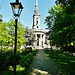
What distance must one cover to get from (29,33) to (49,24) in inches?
809

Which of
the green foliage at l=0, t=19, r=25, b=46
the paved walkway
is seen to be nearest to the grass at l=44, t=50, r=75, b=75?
the paved walkway

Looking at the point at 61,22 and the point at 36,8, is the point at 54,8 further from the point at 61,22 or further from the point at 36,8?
the point at 36,8

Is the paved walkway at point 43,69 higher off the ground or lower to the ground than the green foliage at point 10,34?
lower

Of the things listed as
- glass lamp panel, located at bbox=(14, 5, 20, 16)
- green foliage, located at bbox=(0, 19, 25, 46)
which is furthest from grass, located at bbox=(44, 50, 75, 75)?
green foliage, located at bbox=(0, 19, 25, 46)

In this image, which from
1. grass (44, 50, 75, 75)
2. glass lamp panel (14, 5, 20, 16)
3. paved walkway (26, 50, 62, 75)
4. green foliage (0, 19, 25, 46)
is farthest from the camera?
green foliage (0, 19, 25, 46)

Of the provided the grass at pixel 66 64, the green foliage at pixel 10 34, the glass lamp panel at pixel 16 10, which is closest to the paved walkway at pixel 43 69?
the grass at pixel 66 64

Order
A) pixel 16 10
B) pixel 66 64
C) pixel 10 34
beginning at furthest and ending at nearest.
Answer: pixel 10 34, pixel 66 64, pixel 16 10

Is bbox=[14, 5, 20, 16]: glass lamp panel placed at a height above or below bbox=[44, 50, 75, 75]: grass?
above

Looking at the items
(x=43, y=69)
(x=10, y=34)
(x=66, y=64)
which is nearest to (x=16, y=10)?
(x=43, y=69)

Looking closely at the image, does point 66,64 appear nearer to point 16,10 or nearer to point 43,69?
point 43,69

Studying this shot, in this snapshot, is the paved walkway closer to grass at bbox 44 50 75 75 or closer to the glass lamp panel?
grass at bbox 44 50 75 75

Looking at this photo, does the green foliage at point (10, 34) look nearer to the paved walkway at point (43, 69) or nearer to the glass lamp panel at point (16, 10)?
the paved walkway at point (43, 69)

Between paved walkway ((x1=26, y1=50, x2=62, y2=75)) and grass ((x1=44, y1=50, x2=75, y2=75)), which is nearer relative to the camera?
paved walkway ((x1=26, y1=50, x2=62, y2=75))

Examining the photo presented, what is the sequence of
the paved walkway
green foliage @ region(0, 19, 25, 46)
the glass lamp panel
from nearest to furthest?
the glass lamp panel, the paved walkway, green foliage @ region(0, 19, 25, 46)
